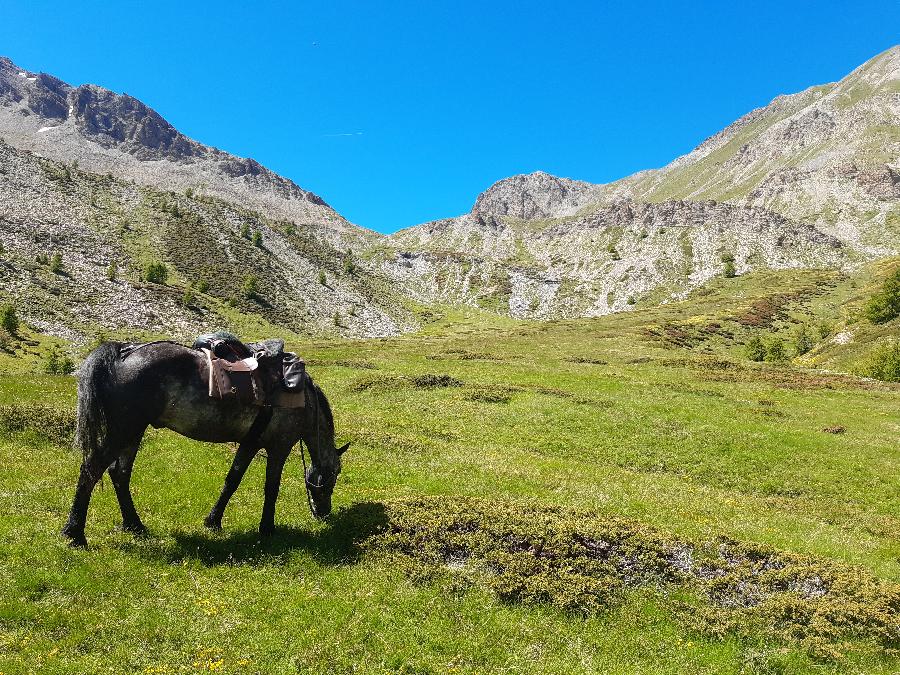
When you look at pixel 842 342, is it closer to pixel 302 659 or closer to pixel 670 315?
pixel 670 315

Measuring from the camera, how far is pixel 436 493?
1798 cm

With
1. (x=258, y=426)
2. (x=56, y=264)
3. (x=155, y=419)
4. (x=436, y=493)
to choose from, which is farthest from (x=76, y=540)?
(x=56, y=264)

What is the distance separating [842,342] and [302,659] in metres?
85.4

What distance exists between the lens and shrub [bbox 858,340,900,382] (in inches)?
1987

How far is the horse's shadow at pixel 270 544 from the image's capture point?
1200cm

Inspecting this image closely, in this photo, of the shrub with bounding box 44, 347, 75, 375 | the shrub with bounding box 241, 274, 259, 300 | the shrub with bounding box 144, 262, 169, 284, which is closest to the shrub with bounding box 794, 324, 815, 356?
the shrub with bounding box 44, 347, 75, 375

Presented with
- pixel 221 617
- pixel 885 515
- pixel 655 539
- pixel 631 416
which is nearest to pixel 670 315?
pixel 631 416

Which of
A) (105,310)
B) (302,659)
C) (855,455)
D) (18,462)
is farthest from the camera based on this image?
(105,310)

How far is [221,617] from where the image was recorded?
9.67 metres

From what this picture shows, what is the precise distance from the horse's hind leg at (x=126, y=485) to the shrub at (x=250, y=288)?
111 m

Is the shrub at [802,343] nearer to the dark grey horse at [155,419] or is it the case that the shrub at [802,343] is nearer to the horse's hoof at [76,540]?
the dark grey horse at [155,419]

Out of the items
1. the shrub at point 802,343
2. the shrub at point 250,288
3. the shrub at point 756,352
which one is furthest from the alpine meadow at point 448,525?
the shrub at point 250,288

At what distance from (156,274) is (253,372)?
359ft

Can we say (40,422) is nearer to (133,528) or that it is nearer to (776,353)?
(133,528)
